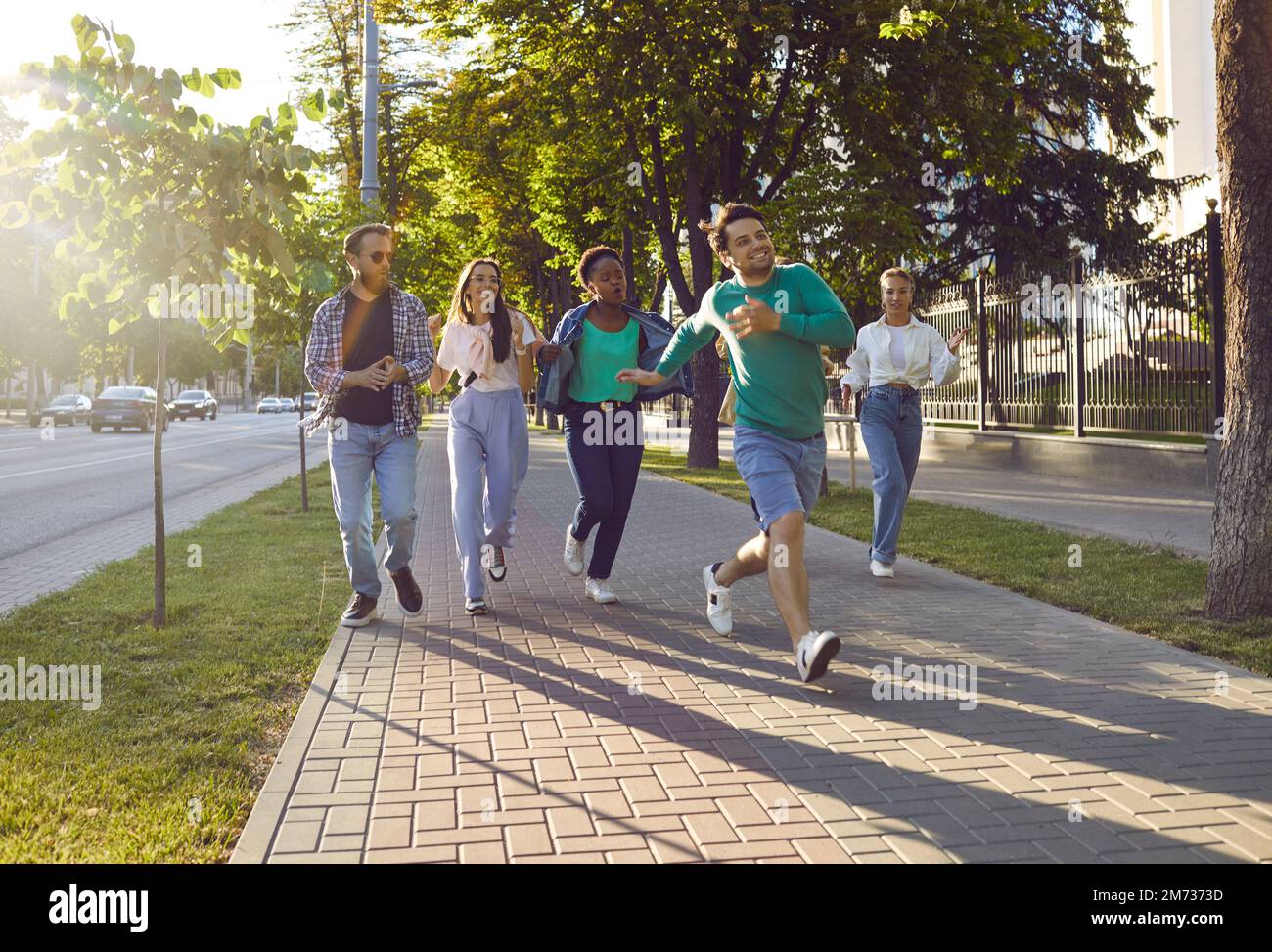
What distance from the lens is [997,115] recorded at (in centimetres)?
1747

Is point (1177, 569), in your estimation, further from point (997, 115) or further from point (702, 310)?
point (997, 115)

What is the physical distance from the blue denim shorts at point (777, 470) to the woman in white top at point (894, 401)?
2.53 m

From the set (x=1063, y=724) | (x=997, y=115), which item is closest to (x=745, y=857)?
(x=1063, y=724)

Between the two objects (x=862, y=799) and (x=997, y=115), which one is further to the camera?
(x=997, y=115)

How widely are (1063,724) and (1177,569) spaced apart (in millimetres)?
3997

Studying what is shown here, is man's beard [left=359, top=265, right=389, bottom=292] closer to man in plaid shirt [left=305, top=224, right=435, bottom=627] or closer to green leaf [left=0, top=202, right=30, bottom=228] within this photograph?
man in plaid shirt [left=305, top=224, right=435, bottom=627]

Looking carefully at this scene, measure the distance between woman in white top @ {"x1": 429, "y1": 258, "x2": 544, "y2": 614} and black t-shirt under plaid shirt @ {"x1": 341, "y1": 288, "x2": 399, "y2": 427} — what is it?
0.47 metres

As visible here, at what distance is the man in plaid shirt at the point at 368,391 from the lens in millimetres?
6332

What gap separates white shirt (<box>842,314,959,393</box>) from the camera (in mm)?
7980

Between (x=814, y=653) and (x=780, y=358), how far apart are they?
1350 mm

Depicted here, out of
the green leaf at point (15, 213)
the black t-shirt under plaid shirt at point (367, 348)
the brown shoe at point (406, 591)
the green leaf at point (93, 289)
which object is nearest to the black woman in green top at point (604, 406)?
the black t-shirt under plaid shirt at point (367, 348)

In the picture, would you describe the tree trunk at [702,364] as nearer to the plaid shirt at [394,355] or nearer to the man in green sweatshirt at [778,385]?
the plaid shirt at [394,355]

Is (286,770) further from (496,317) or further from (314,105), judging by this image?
(314,105)
